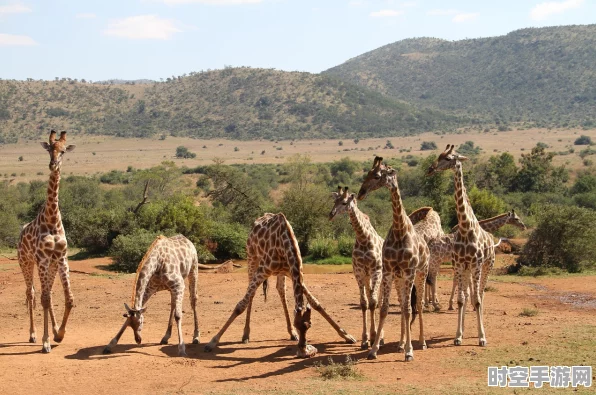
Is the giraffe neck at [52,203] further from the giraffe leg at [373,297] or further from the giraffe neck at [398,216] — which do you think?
the giraffe neck at [398,216]

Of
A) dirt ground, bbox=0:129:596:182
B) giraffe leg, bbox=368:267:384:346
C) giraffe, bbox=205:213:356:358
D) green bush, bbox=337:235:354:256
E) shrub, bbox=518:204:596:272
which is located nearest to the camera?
giraffe, bbox=205:213:356:358

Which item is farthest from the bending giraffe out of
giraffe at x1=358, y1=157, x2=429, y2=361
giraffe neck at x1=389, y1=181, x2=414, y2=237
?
giraffe neck at x1=389, y1=181, x2=414, y2=237

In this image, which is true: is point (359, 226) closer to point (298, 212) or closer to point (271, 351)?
point (271, 351)

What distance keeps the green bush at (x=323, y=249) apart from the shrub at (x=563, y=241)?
276 inches

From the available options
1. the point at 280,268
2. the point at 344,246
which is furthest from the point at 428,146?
the point at 280,268

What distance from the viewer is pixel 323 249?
27.7 m

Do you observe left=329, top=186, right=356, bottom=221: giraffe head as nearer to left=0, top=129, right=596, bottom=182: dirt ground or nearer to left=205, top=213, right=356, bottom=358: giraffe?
left=205, top=213, right=356, bottom=358: giraffe

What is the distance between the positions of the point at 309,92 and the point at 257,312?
93.3m

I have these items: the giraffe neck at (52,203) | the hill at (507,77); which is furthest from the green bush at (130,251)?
the hill at (507,77)

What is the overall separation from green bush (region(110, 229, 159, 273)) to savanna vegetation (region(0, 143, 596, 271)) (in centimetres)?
4

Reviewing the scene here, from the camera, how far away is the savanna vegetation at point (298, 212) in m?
24.5

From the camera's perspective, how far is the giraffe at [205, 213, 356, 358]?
12.2m

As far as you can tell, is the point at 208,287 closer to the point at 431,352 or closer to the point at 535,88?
the point at 431,352

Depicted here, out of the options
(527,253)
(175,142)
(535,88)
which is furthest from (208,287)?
(535,88)
